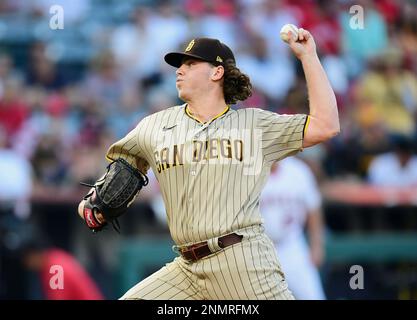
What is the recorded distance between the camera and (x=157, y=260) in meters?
9.99

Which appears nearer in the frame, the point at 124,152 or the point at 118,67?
the point at 124,152

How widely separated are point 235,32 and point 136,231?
10.4ft

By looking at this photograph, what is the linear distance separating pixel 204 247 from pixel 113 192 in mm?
651

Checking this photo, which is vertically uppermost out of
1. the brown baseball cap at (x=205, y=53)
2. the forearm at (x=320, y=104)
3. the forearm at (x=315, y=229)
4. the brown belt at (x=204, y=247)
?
the brown baseball cap at (x=205, y=53)

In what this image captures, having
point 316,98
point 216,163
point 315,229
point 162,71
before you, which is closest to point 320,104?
point 316,98

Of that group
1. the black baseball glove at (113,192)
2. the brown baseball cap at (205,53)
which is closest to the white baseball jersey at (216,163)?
the black baseball glove at (113,192)

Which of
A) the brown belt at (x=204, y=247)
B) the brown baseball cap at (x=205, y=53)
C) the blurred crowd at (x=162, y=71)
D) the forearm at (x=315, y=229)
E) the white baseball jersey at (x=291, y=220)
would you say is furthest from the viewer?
the blurred crowd at (x=162, y=71)

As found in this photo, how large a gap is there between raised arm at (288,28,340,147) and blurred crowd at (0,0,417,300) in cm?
528

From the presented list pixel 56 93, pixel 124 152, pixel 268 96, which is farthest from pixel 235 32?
pixel 124 152

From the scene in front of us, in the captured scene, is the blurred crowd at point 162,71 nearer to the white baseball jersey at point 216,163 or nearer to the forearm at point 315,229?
the forearm at point 315,229

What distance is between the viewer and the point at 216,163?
5.39 meters

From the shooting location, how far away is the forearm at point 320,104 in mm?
5379

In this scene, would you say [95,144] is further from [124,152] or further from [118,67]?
[124,152]

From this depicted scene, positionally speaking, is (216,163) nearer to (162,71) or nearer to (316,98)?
(316,98)
